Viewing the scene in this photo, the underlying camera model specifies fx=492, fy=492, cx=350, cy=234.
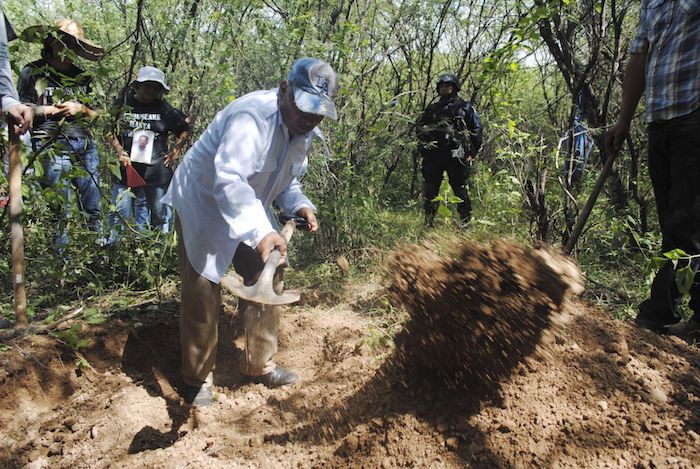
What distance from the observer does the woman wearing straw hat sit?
269 cm

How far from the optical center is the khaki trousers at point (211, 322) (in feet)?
8.03

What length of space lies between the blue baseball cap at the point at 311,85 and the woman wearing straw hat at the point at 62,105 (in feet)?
4.34

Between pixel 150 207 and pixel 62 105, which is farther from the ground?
pixel 62 105

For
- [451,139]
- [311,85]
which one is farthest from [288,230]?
[451,139]

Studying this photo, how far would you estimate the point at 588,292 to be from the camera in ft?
10.6

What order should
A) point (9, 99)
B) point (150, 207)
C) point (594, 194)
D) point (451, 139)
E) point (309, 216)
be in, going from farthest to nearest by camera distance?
point (451, 139), point (150, 207), point (309, 216), point (594, 194), point (9, 99)

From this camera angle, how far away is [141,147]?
4.31m

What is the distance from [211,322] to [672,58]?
2547 mm

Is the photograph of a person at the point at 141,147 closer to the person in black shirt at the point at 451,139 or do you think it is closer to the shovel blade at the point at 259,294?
the person in black shirt at the point at 451,139

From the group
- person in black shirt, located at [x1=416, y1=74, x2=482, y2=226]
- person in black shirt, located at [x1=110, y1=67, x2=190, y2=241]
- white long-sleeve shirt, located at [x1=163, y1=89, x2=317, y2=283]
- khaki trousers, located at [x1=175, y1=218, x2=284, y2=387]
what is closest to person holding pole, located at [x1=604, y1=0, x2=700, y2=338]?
white long-sleeve shirt, located at [x1=163, y1=89, x2=317, y2=283]

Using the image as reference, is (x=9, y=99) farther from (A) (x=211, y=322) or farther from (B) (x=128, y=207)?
(B) (x=128, y=207)

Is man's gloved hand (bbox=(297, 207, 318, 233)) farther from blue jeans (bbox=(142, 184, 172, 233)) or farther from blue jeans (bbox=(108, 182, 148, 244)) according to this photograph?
blue jeans (bbox=(142, 184, 172, 233))

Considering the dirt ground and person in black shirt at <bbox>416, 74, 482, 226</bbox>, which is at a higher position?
person in black shirt at <bbox>416, 74, 482, 226</bbox>

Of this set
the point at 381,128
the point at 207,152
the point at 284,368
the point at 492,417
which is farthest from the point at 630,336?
the point at 381,128
